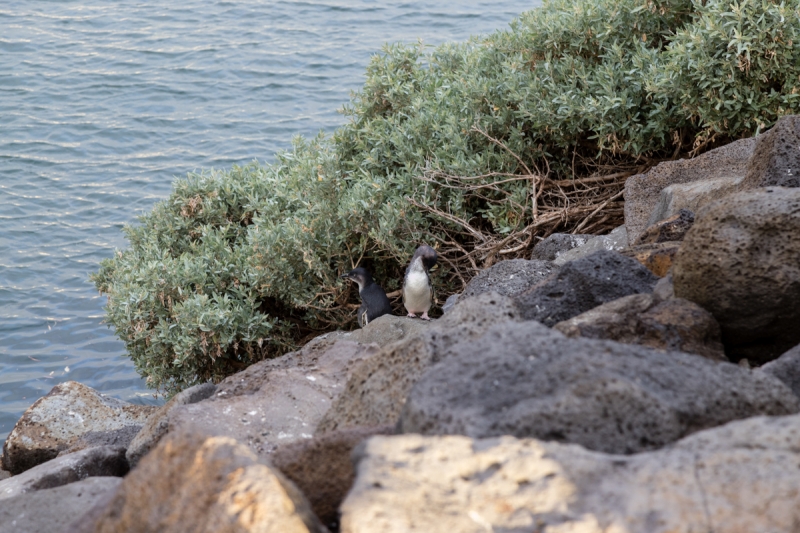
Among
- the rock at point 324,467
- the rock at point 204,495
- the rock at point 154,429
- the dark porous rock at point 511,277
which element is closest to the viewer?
the rock at point 204,495

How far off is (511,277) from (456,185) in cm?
217

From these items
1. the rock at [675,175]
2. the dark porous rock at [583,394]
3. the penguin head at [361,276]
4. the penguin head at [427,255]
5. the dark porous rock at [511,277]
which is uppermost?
the dark porous rock at [583,394]

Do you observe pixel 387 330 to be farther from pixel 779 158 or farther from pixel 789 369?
pixel 789 369

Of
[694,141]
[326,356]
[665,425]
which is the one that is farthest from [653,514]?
[694,141]

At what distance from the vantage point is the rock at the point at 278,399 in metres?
3.31

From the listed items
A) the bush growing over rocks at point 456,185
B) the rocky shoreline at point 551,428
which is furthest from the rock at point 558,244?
the rocky shoreline at point 551,428

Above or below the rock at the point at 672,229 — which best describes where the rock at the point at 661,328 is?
above

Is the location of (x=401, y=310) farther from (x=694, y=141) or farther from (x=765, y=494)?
(x=765, y=494)

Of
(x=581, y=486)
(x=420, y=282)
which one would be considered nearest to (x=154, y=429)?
(x=581, y=486)

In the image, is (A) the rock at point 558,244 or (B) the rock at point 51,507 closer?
(B) the rock at point 51,507

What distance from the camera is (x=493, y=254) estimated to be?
250 inches

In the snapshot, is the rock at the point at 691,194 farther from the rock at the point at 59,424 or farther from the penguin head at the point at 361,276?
the rock at the point at 59,424

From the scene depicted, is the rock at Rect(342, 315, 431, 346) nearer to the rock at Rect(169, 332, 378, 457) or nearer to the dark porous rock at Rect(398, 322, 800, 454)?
the rock at Rect(169, 332, 378, 457)

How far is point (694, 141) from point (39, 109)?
10.7 meters
